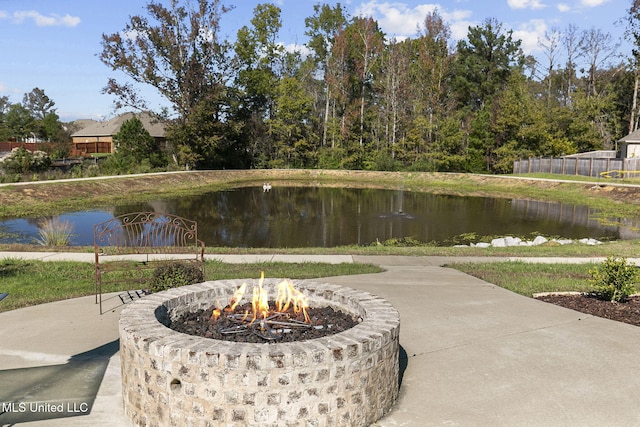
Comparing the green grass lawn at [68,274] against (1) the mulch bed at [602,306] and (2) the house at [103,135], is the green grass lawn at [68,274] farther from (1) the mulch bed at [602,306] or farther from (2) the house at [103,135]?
(2) the house at [103,135]

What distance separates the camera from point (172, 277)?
782 cm

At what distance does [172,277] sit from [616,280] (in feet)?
23.9

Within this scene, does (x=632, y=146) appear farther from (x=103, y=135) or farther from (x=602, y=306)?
(x=103, y=135)

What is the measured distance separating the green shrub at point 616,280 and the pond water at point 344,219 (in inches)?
361

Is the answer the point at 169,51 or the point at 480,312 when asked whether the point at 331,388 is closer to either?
the point at 480,312

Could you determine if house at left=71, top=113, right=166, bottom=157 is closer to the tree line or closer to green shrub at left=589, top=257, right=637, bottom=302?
the tree line

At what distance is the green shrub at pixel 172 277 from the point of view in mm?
7742

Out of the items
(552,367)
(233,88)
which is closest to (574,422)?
(552,367)

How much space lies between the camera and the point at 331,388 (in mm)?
4355

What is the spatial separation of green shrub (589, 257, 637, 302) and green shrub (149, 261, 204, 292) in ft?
21.9

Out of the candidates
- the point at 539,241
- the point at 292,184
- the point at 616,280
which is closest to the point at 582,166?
the point at 292,184

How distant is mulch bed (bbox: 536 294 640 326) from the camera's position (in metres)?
7.91

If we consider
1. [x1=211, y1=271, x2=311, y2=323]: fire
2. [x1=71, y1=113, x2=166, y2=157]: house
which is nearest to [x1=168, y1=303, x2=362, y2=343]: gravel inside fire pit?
[x1=211, y1=271, x2=311, y2=323]: fire

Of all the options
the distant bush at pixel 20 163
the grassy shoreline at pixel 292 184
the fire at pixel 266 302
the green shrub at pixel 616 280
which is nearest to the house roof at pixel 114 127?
the grassy shoreline at pixel 292 184
